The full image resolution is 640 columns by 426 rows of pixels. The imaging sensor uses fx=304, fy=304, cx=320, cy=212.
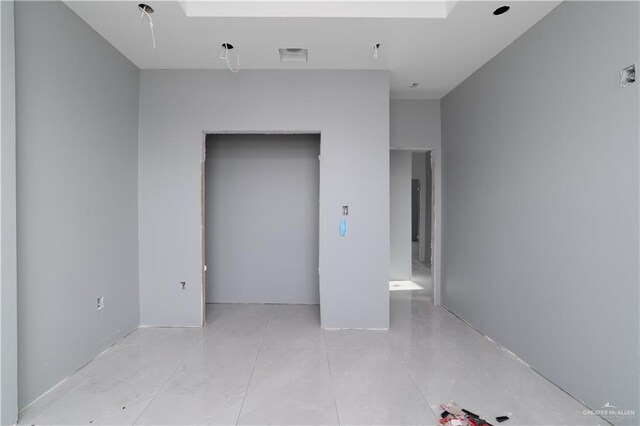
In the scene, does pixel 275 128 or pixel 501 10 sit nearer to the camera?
pixel 501 10

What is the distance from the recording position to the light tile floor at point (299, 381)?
1.86m

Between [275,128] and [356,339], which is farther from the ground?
[275,128]

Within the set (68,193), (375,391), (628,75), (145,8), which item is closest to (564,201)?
(628,75)

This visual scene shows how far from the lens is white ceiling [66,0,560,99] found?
230cm

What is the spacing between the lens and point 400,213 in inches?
206

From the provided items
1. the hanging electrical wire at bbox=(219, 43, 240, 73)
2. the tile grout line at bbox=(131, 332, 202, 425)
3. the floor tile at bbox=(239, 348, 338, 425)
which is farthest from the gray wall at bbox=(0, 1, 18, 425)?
the hanging electrical wire at bbox=(219, 43, 240, 73)


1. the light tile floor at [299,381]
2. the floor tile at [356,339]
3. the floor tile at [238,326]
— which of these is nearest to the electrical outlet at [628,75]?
the light tile floor at [299,381]

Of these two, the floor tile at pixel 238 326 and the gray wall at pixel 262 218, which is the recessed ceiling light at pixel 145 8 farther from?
the floor tile at pixel 238 326

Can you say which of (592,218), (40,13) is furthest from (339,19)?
(592,218)

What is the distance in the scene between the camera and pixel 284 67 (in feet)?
10.5

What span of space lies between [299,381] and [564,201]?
2.28m

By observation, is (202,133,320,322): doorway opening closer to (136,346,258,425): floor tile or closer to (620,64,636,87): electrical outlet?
(136,346,258,425): floor tile

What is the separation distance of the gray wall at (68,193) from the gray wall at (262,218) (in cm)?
114

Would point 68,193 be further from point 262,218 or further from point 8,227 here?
point 262,218
